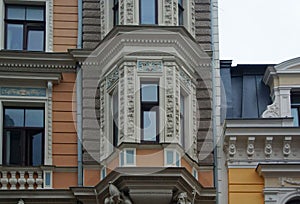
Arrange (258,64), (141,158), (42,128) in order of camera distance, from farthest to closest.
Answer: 1. (258,64)
2. (42,128)
3. (141,158)

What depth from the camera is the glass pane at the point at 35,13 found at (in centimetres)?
2533

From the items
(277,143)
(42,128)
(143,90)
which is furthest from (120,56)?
(277,143)

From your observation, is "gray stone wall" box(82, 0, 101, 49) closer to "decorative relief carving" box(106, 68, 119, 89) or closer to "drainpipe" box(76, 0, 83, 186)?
"drainpipe" box(76, 0, 83, 186)

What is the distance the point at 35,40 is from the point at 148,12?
3.25 m

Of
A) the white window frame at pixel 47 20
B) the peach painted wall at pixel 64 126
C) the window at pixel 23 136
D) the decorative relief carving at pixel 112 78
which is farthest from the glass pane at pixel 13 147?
the decorative relief carving at pixel 112 78

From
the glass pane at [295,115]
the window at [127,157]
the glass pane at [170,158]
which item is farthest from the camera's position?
the glass pane at [295,115]

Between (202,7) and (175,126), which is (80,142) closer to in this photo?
(175,126)

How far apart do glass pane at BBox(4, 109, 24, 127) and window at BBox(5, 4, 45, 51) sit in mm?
1782

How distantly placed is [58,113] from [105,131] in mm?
1413

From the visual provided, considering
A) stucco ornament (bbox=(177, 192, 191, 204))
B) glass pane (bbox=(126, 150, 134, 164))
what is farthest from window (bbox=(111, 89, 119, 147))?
stucco ornament (bbox=(177, 192, 191, 204))

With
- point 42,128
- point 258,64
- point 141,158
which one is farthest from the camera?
point 258,64

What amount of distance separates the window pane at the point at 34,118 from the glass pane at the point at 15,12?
266cm

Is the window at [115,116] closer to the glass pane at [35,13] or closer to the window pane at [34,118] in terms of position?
the window pane at [34,118]

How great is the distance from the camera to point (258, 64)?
25781 millimetres
